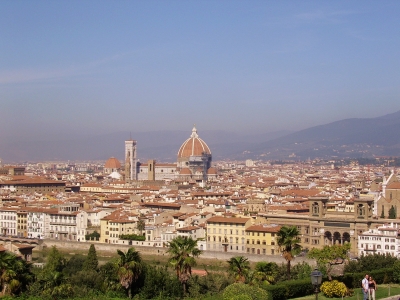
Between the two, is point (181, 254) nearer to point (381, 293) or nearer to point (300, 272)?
point (381, 293)

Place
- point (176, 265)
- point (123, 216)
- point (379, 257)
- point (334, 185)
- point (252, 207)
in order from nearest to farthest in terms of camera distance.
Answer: point (176, 265)
point (379, 257)
point (123, 216)
point (252, 207)
point (334, 185)

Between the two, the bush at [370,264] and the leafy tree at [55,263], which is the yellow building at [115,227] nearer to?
the leafy tree at [55,263]

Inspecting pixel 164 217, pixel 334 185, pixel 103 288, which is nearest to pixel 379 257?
pixel 103 288

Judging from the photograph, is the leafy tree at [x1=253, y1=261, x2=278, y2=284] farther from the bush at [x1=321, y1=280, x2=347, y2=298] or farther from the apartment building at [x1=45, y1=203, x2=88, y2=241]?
the apartment building at [x1=45, y1=203, x2=88, y2=241]

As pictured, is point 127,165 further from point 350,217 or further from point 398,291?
point 398,291

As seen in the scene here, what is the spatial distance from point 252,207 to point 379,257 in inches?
1147

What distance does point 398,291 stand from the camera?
22.8 m

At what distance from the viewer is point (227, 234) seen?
159 feet

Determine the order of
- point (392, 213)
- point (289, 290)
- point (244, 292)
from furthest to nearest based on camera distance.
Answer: point (392, 213)
point (289, 290)
point (244, 292)

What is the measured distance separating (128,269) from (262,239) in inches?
887

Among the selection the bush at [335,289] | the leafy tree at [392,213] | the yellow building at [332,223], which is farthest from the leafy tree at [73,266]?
the leafy tree at [392,213]

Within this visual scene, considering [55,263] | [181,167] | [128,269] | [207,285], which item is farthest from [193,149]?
[128,269]

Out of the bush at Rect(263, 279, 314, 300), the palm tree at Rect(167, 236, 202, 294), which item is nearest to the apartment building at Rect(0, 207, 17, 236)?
the palm tree at Rect(167, 236, 202, 294)

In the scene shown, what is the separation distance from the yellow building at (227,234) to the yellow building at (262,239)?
19.3 inches
